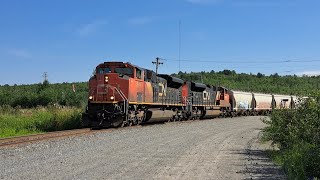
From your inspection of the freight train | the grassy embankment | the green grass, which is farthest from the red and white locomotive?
the grassy embankment

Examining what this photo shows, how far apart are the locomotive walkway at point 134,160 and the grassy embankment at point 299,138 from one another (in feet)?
1.56

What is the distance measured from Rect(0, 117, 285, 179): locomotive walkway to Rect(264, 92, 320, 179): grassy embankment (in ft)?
1.56

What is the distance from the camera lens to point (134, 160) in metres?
10.7

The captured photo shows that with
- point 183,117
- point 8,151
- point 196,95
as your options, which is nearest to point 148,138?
point 8,151

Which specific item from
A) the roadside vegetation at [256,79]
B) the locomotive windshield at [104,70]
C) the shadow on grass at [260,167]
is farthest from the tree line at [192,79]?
the shadow on grass at [260,167]

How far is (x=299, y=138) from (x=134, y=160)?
190 inches

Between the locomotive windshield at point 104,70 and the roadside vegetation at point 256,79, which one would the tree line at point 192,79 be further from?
the locomotive windshield at point 104,70

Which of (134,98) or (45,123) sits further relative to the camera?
(45,123)

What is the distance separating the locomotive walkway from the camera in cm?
875

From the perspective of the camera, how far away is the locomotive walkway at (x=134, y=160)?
8.75 meters

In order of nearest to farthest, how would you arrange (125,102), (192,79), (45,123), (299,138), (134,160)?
(134,160)
(299,138)
(125,102)
(45,123)
(192,79)

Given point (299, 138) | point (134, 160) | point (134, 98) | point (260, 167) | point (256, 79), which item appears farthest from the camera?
Answer: point (256, 79)

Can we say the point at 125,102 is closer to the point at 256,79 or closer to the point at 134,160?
the point at 134,160

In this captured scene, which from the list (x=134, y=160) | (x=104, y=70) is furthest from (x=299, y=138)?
(x=104, y=70)
